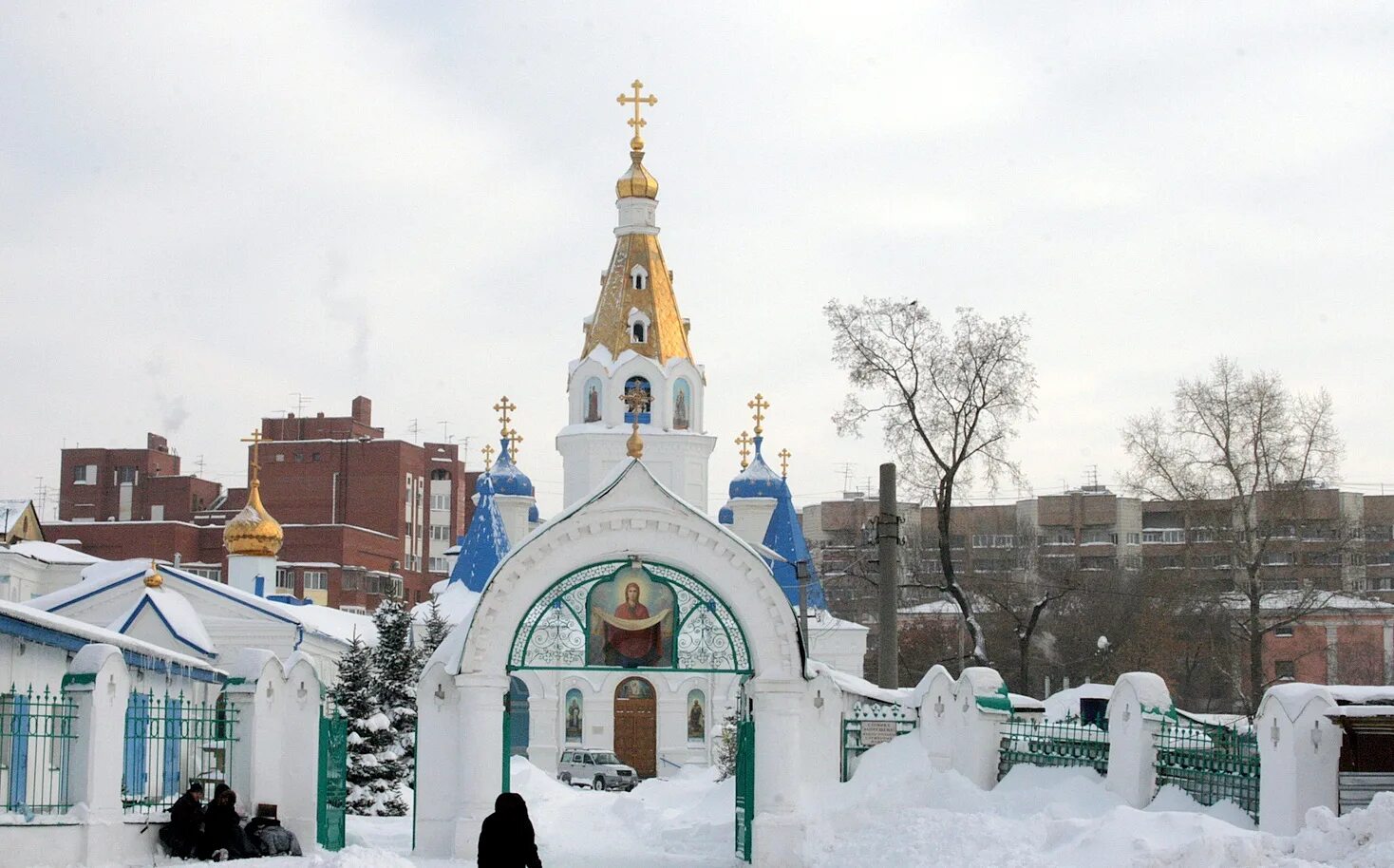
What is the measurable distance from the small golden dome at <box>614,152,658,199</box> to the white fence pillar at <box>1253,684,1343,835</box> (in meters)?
32.1

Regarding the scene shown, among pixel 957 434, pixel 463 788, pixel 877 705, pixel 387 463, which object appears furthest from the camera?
pixel 387 463

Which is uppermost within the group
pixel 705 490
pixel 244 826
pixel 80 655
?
pixel 705 490

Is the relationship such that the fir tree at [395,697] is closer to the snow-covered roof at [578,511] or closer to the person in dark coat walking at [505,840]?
the snow-covered roof at [578,511]

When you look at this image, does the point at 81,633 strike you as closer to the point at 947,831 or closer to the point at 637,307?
the point at 947,831

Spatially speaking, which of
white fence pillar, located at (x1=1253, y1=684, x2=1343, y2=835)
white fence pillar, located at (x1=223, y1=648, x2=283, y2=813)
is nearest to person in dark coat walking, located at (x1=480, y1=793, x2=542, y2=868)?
white fence pillar, located at (x1=1253, y1=684, x2=1343, y2=835)

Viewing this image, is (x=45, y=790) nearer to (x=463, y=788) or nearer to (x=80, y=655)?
(x=80, y=655)

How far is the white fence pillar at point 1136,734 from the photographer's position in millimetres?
16609

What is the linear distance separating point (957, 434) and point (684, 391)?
11.2 metres

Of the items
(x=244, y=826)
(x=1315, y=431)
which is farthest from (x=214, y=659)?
(x=1315, y=431)

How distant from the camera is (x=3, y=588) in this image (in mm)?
42688

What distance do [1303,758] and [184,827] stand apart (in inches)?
354

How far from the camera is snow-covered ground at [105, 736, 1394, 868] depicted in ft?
41.1

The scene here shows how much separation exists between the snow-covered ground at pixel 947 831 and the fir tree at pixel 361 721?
1.03m

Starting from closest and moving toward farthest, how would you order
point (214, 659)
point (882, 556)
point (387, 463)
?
1. point (882, 556)
2. point (214, 659)
3. point (387, 463)
